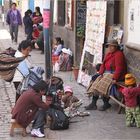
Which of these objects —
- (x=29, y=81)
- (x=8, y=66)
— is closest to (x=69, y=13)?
(x=8, y=66)

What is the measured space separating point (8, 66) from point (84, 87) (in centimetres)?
364

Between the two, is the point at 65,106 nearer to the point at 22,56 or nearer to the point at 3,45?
the point at 22,56

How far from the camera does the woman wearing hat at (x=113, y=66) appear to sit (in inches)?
382

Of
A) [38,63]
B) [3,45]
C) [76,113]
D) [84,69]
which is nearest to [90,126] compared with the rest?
[76,113]

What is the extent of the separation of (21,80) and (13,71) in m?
0.21

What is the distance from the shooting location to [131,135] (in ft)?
26.8

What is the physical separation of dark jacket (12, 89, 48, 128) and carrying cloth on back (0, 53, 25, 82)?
0.79m

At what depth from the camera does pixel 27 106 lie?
814cm

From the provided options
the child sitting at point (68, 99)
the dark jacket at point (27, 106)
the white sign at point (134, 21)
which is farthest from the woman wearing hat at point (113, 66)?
the dark jacket at point (27, 106)

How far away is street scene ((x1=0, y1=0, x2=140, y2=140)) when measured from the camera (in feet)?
26.9

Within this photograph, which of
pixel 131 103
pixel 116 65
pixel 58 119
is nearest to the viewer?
pixel 58 119

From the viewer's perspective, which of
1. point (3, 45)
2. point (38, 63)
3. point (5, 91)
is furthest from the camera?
point (3, 45)

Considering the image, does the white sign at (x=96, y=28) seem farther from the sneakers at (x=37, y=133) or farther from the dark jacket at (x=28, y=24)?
the dark jacket at (x=28, y=24)

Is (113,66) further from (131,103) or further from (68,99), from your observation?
(131,103)
